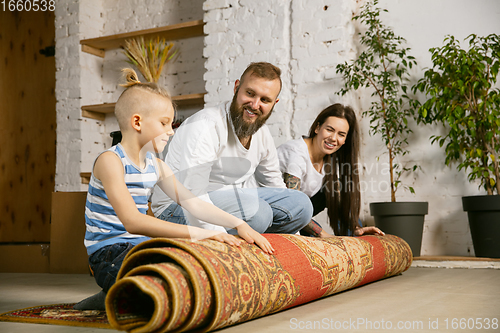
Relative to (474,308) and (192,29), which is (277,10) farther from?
(474,308)

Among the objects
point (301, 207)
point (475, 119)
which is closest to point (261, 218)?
point (301, 207)

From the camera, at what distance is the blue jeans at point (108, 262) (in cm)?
129

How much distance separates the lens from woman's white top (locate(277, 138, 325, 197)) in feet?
7.33

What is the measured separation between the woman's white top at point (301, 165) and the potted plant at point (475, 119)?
2.90ft

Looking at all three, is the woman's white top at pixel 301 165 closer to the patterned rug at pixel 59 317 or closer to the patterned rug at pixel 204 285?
the patterned rug at pixel 204 285

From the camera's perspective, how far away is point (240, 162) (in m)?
1.87

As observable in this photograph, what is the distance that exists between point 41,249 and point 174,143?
1523 millimetres

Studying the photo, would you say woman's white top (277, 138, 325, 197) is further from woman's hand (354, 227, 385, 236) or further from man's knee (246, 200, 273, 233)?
man's knee (246, 200, 273, 233)

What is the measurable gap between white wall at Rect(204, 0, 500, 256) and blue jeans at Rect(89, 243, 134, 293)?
77.7 inches

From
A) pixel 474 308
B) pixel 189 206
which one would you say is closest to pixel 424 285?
pixel 474 308

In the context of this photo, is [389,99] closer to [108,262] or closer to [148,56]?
[148,56]

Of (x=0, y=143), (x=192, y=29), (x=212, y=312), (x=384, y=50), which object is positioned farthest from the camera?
(x=0, y=143)

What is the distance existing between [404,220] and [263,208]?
1.28 m

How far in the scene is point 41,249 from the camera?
2.72 metres
